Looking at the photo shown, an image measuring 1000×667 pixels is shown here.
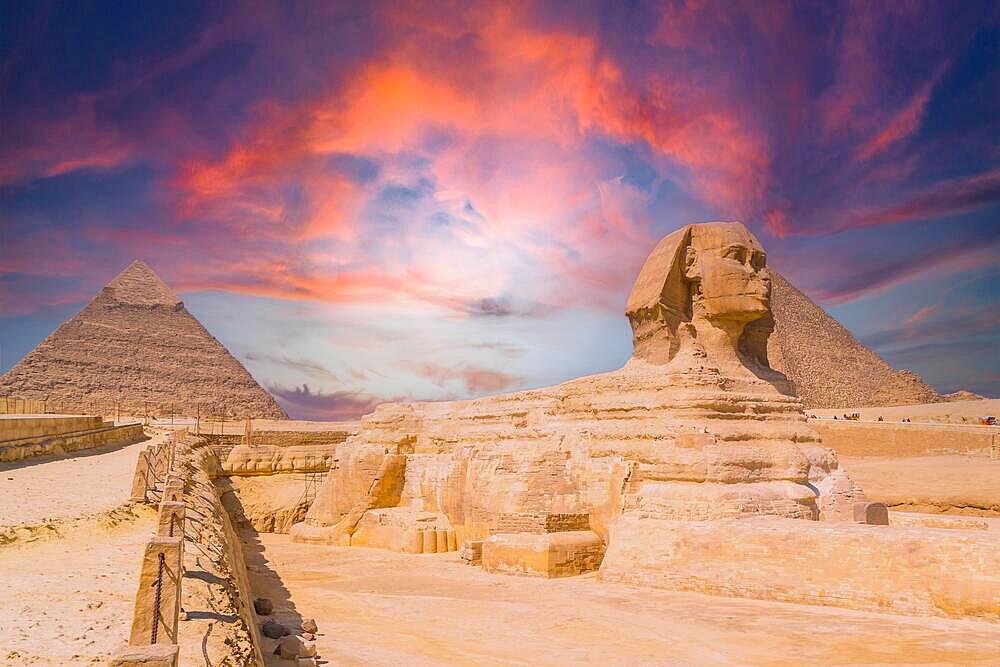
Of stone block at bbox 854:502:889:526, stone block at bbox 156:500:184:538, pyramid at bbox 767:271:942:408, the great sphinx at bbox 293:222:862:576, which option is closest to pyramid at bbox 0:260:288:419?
pyramid at bbox 767:271:942:408

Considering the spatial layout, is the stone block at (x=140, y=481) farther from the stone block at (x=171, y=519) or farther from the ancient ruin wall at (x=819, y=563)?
the ancient ruin wall at (x=819, y=563)

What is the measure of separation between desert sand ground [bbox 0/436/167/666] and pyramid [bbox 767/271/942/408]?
43.7m

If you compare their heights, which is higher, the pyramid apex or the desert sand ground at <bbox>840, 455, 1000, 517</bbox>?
the pyramid apex

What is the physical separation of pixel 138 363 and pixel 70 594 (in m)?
83.1

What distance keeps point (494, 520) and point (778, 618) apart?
5.64 metres

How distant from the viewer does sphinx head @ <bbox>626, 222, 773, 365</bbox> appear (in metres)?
11.2

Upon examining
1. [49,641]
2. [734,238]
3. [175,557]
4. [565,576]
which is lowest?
[565,576]

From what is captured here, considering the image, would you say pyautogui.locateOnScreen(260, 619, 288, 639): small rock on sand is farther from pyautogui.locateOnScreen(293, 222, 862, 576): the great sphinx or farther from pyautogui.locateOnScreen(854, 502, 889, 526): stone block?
pyautogui.locateOnScreen(854, 502, 889, 526): stone block

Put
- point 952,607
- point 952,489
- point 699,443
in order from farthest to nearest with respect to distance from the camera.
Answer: point 952,489
point 699,443
point 952,607

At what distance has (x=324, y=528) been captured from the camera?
1553 centimetres

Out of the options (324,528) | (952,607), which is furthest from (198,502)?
(952,607)

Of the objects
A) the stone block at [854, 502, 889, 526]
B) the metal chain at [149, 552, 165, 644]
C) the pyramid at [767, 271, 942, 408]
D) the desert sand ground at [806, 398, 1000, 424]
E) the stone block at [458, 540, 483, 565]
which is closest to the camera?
the metal chain at [149, 552, 165, 644]

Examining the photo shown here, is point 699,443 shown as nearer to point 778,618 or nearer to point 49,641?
point 778,618

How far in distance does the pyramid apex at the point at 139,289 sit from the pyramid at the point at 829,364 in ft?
225
